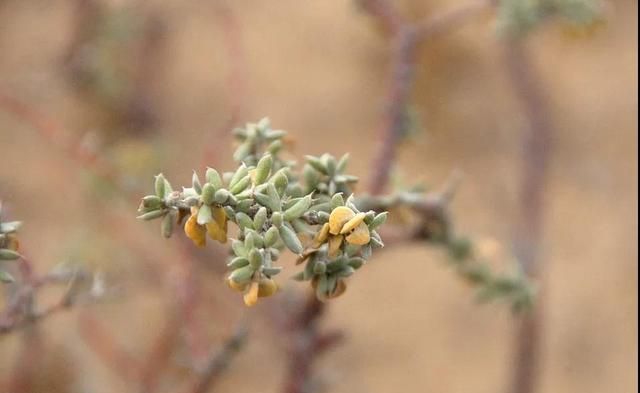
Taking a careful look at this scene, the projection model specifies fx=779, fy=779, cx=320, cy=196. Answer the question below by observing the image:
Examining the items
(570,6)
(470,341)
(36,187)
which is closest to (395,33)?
(570,6)

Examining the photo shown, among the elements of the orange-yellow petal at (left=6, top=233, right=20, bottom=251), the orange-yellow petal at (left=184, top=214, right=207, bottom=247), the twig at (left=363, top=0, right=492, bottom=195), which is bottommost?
the orange-yellow petal at (left=6, top=233, right=20, bottom=251)

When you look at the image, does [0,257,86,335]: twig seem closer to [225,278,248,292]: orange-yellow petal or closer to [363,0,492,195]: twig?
[225,278,248,292]: orange-yellow petal

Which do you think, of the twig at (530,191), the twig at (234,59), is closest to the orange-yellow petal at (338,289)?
the twig at (234,59)

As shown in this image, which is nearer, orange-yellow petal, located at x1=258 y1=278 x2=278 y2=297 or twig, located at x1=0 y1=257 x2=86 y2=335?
orange-yellow petal, located at x1=258 y1=278 x2=278 y2=297

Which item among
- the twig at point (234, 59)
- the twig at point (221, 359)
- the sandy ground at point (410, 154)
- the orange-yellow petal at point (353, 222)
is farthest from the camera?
the sandy ground at point (410, 154)

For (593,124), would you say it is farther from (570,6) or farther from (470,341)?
(570,6)

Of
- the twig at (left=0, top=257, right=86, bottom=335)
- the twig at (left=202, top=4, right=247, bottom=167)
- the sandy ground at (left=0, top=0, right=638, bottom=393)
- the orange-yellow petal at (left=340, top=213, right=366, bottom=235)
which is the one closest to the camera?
the orange-yellow petal at (left=340, top=213, right=366, bottom=235)

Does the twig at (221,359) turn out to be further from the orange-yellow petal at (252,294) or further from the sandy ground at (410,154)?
the sandy ground at (410,154)

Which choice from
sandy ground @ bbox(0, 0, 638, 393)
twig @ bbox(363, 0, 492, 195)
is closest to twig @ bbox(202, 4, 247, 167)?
sandy ground @ bbox(0, 0, 638, 393)
